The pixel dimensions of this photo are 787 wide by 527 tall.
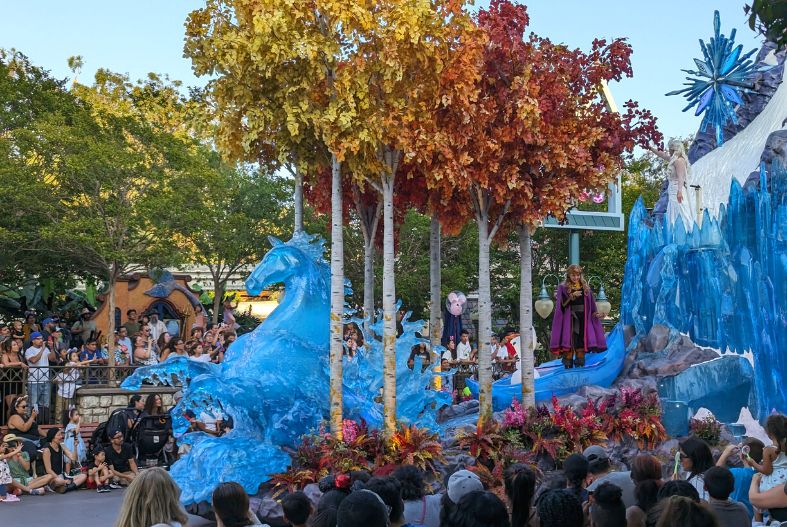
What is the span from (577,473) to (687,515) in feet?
7.03

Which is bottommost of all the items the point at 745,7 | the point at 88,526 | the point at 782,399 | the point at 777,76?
the point at 88,526

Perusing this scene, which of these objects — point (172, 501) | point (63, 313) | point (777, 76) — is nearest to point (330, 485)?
point (172, 501)

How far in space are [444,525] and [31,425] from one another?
34.6 feet

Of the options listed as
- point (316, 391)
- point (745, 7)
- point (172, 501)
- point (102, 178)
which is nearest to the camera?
point (172, 501)

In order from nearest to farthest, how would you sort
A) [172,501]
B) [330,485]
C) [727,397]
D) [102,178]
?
[172,501] < [330,485] < [727,397] < [102,178]

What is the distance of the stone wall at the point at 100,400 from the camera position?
1683 centimetres

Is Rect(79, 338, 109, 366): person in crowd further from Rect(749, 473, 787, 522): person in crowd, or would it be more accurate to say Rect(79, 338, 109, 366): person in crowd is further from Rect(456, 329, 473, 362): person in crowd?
Rect(749, 473, 787, 522): person in crowd

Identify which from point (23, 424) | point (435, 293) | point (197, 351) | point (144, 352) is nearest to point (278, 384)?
point (435, 293)

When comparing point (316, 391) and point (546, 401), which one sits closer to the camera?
point (316, 391)

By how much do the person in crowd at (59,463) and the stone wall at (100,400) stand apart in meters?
2.44

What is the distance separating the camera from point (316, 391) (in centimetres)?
1215

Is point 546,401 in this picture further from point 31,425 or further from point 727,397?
point 31,425

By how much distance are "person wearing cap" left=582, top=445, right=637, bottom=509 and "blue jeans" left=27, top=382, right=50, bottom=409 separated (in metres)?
11.9

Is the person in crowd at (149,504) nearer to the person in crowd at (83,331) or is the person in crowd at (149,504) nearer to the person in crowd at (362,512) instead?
the person in crowd at (362,512)
